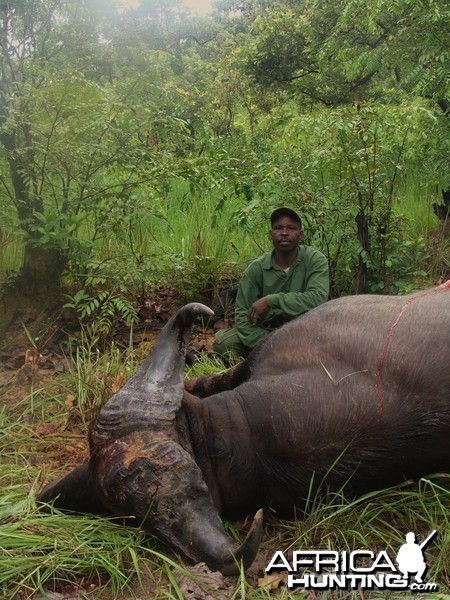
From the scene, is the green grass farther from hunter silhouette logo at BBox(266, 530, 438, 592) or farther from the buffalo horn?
the buffalo horn

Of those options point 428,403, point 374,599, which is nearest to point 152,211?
point 428,403

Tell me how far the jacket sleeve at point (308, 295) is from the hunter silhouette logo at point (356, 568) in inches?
83.8

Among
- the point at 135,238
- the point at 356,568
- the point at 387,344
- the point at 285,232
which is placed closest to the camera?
the point at 356,568

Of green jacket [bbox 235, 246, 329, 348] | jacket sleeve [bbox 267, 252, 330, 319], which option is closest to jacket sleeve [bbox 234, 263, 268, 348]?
green jacket [bbox 235, 246, 329, 348]

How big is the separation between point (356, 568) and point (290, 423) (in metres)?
0.63

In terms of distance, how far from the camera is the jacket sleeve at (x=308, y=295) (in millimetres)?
4582

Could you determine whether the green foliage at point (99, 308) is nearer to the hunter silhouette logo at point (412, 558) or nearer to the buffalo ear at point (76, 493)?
the buffalo ear at point (76, 493)

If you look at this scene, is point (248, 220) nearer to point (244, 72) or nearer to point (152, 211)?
point (152, 211)

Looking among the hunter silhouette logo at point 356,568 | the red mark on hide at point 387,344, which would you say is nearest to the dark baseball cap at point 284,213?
the red mark on hide at point 387,344

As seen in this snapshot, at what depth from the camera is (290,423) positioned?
9.30ft

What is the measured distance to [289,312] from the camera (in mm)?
4559

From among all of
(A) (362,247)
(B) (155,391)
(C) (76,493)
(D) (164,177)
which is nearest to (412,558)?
(B) (155,391)

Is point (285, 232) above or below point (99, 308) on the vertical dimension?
above

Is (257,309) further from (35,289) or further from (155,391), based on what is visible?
(155,391)
